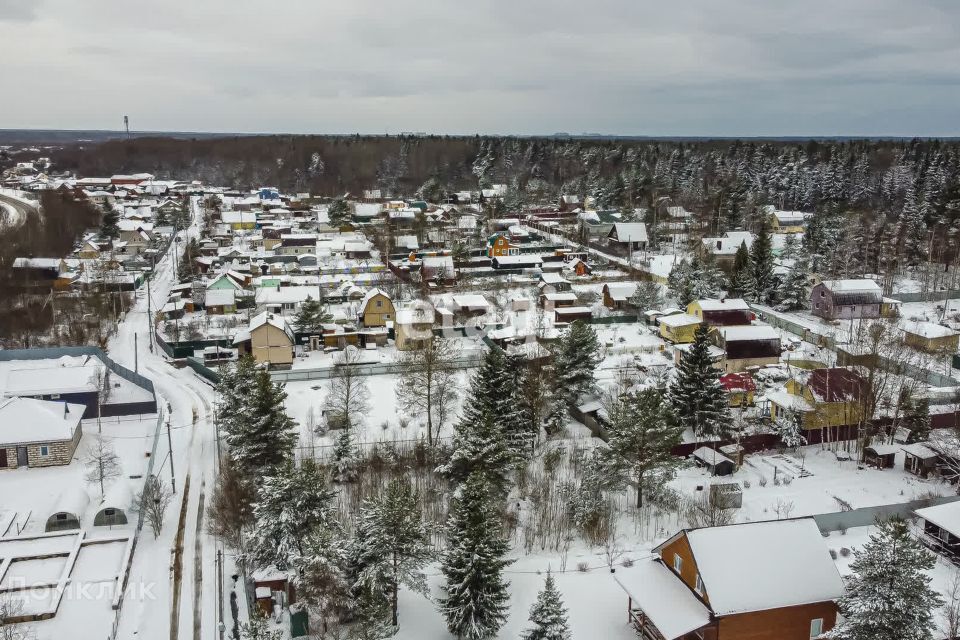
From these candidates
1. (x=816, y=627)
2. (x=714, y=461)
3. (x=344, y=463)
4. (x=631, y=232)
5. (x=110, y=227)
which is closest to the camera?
(x=816, y=627)

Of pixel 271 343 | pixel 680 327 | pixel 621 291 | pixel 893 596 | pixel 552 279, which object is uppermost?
pixel 552 279

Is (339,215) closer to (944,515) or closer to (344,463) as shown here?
(344,463)

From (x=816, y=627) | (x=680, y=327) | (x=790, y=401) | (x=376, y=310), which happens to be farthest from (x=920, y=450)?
(x=376, y=310)

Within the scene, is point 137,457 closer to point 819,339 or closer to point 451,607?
point 451,607

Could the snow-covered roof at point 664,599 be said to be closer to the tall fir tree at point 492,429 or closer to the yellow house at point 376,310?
the tall fir tree at point 492,429

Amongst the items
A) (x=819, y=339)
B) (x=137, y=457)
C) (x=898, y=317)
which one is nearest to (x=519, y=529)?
(x=137, y=457)
